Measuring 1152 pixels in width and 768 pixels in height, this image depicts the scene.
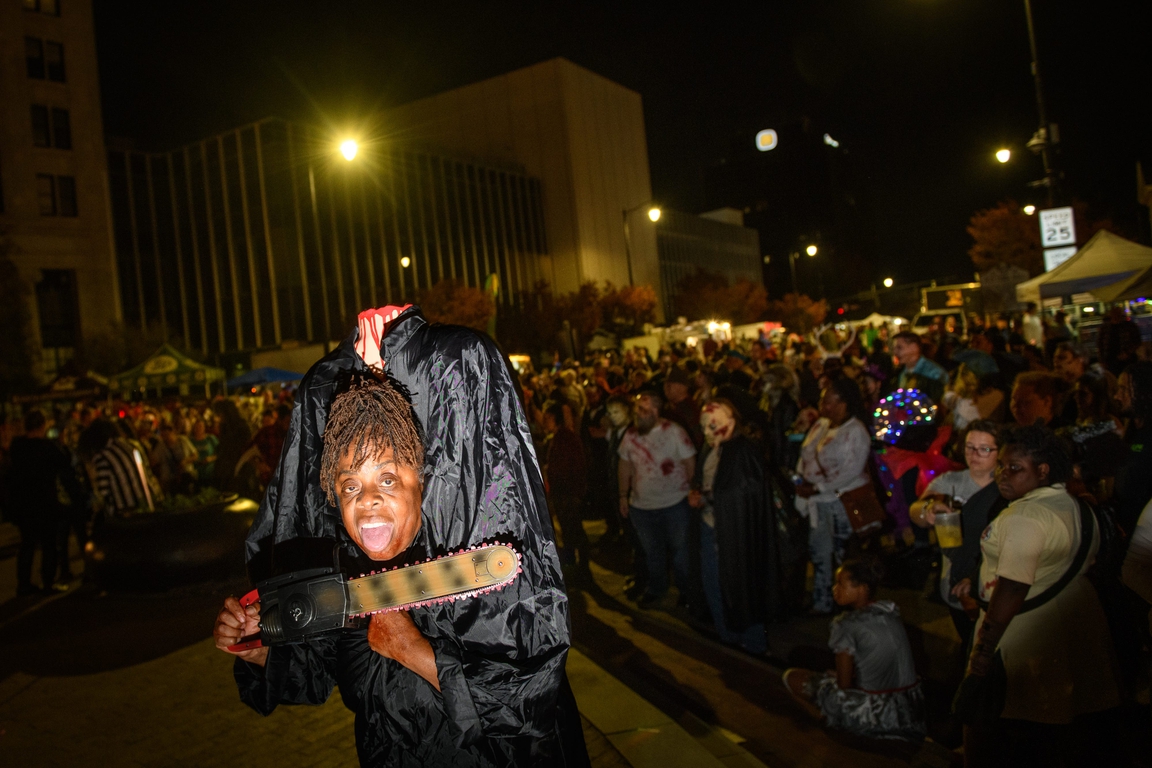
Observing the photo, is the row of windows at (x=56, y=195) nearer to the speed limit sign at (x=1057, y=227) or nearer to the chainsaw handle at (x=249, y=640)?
the speed limit sign at (x=1057, y=227)

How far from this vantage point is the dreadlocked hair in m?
1.82

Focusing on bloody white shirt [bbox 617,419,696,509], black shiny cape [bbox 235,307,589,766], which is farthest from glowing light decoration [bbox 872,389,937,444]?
black shiny cape [bbox 235,307,589,766]

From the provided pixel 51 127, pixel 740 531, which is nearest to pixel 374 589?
pixel 740 531

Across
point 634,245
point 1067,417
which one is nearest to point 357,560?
point 1067,417

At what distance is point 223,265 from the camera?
41.0m

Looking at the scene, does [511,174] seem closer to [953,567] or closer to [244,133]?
[244,133]

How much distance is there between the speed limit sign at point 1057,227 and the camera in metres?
15.0

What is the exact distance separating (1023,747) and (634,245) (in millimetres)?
61009

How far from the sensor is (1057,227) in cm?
1532

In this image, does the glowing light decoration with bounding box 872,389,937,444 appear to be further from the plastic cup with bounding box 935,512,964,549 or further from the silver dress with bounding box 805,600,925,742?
the silver dress with bounding box 805,600,925,742

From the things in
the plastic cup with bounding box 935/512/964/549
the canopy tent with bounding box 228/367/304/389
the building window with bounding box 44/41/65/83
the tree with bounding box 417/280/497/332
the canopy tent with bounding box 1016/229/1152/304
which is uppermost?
the building window with bounding box 44/41/65/83

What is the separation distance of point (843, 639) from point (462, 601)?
326 cm

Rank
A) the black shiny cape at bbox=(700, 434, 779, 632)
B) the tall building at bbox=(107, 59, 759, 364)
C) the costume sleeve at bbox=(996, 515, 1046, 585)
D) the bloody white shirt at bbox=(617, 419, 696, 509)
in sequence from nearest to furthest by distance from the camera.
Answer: the costume sleeve at bbox=(996, 515, 1046, 585) → the black shiny cape at bbox=(700, 434, 779, 632) → the bloody white shirt at bbox=(617, 419, 696, 509) → the tall building at bbox=(107, 59, 759, 364)

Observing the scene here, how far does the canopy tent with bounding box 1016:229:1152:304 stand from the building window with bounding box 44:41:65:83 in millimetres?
43509
